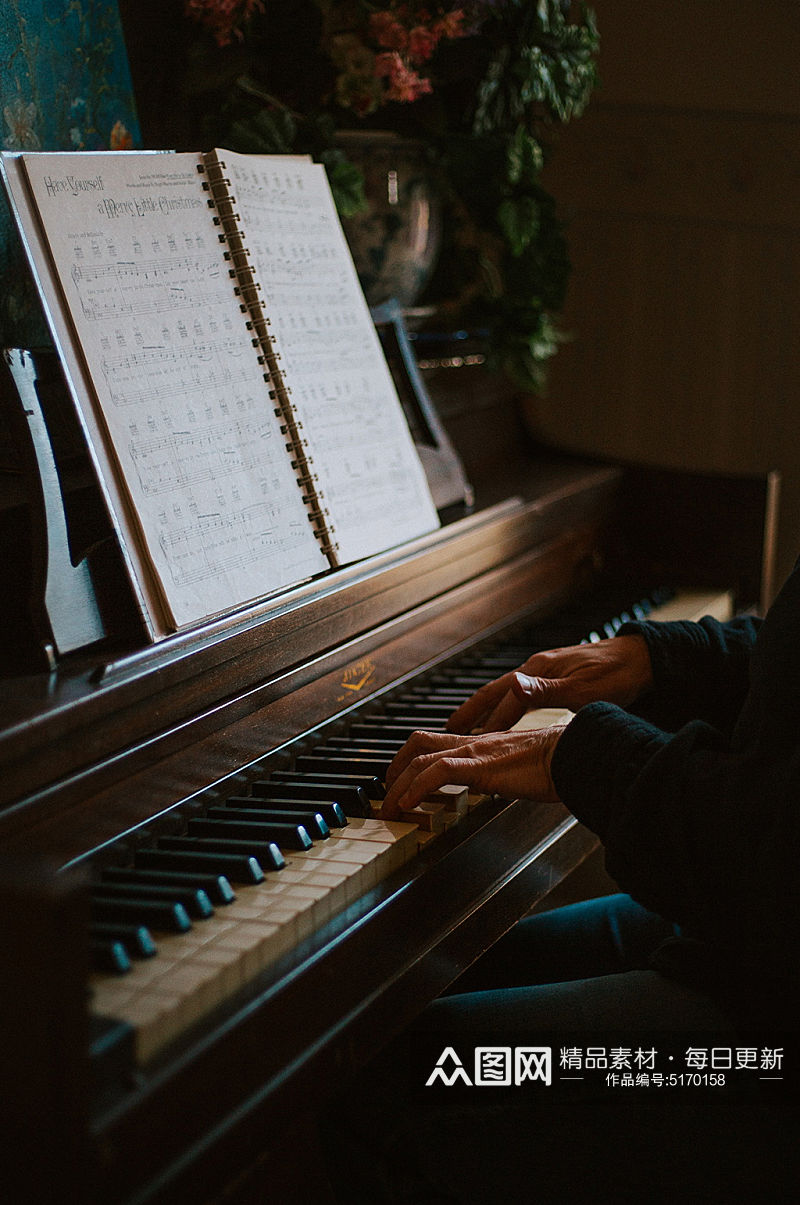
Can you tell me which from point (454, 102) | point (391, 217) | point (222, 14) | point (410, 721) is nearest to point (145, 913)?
point (410, 721)

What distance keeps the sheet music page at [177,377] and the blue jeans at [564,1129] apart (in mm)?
602

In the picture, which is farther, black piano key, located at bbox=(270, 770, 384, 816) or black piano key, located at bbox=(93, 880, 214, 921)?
black piano key, located at bbox=(270, 770, 384, 816)

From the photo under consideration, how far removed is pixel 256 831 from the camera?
124cm

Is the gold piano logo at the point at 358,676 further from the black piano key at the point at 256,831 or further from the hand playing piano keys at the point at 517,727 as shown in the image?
the black piano key at the point at 256,831

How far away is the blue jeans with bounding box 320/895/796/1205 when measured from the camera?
3.87 ft

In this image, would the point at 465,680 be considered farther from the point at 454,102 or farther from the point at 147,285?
the point at 454,102

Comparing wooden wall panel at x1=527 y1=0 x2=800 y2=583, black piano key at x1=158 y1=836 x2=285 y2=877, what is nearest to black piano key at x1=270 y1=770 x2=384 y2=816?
black piano key at x1=158 y1=836 x2=285 y2=877

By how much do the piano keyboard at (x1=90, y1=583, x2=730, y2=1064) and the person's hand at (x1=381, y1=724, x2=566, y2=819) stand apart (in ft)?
0.12

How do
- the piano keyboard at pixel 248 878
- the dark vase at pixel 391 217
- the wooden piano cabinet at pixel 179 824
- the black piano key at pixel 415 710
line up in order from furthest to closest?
the dark vase at pixel 391 217 < the black piano key at pixel 415 710 < the piano keyboard at pixel 248 878 < the wooden piano cabinet at pixel 179 824

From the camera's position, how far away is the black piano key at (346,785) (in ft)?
4.35

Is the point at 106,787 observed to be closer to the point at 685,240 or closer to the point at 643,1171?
the point at 643,1171

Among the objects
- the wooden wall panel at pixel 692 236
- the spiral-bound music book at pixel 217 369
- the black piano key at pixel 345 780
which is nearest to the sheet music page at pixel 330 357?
the spiral-bound music book at pixel 217 369

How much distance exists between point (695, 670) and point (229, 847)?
0.81 metres

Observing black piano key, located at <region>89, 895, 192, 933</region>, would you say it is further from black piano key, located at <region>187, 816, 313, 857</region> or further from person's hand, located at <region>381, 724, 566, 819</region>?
person's hand, located at <region>381, 724, 566, 819</region>
